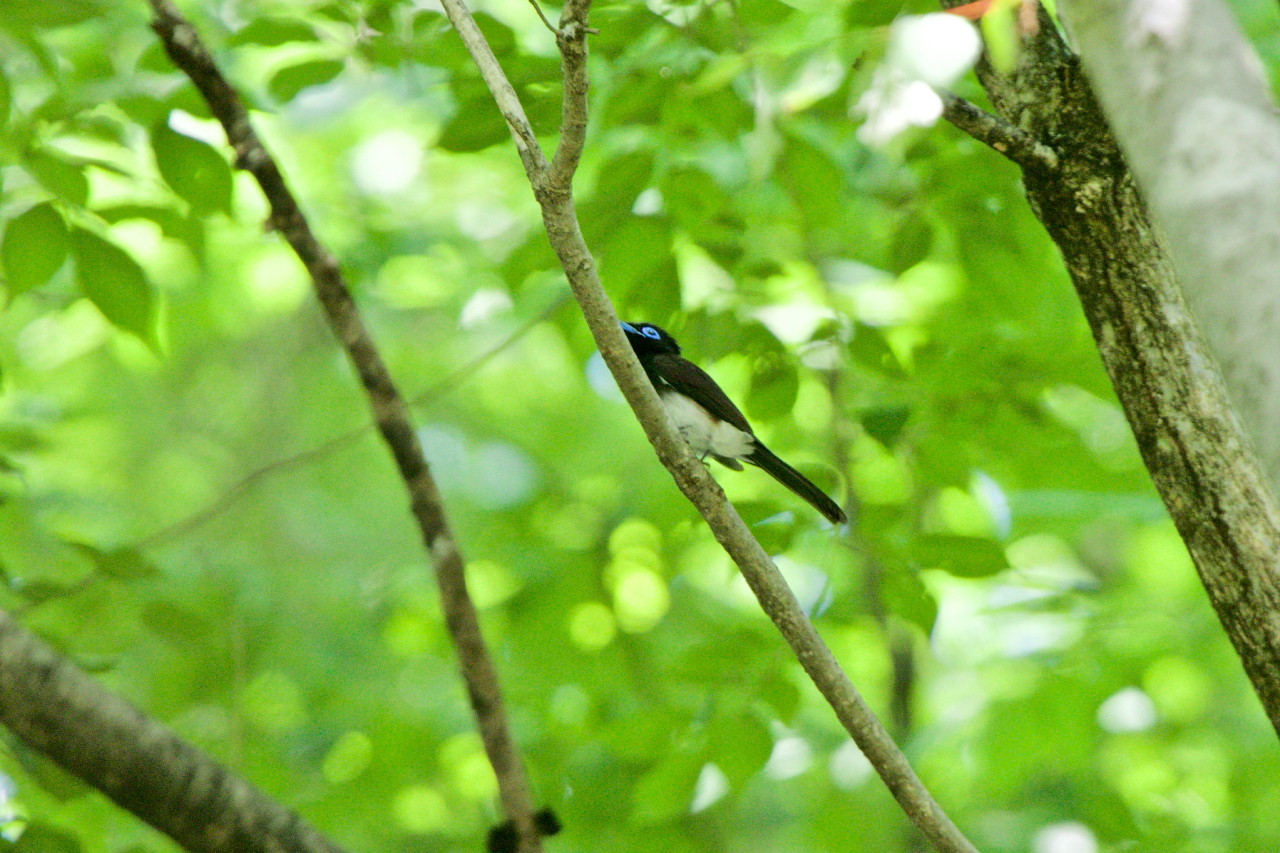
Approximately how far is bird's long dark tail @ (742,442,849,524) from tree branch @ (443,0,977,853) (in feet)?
3.50

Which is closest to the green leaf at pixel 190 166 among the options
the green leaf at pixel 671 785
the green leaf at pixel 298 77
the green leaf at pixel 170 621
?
the green leaf at pixel 298 77

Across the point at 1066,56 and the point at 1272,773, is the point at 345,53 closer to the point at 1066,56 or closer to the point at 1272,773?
the point at 1066,56

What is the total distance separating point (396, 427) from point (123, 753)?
1.34 m

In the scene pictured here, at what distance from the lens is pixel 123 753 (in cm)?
231

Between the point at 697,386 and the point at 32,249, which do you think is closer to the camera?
the point at 32,249

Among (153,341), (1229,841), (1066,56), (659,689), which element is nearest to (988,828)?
(1229,841)

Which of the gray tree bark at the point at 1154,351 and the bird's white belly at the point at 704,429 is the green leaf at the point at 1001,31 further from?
the bird's white belly at the point at 704,429

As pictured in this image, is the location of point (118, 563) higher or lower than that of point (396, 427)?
lower

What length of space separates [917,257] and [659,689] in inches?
106

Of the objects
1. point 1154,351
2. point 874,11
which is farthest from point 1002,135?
point 874,11

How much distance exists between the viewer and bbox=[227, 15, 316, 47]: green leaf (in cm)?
346

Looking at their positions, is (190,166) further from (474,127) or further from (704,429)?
(704,429)

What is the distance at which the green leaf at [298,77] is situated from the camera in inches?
144

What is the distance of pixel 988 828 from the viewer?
5551mm
